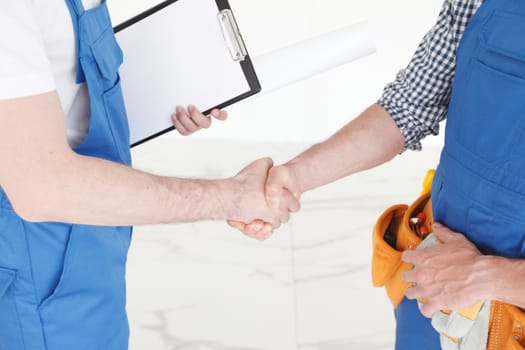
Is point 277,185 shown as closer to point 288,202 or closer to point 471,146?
point 288,202

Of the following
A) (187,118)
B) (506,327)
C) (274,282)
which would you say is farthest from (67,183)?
(274,282)

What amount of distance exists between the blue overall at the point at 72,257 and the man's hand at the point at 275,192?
0.35 m

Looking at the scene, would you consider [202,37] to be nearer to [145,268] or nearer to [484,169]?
[484,169]

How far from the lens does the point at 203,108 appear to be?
1612 millimetres

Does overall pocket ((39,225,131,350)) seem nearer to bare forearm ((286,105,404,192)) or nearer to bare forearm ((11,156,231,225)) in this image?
bare forearm ((11,156,231,225))

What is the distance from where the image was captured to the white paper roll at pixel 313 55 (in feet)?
5.84

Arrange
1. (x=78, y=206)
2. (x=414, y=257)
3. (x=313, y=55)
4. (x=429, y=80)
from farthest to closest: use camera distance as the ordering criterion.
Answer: (x=313, y=55), (x=429, y=80), (x=414, y=257), (x=78, y=206)

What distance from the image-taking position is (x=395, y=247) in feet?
4.81

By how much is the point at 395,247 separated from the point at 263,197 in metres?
0.31

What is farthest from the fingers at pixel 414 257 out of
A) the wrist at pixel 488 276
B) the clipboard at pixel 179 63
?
the clipboard at pixel 179 63

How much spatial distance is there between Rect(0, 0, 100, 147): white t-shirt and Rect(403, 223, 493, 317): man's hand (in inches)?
27.4

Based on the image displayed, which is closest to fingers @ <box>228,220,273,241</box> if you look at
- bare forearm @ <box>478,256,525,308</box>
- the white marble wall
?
bare forearm @ <box>478,256,525,308</box>

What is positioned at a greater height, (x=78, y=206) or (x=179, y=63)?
(x=179, y=63)

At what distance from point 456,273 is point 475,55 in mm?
369
